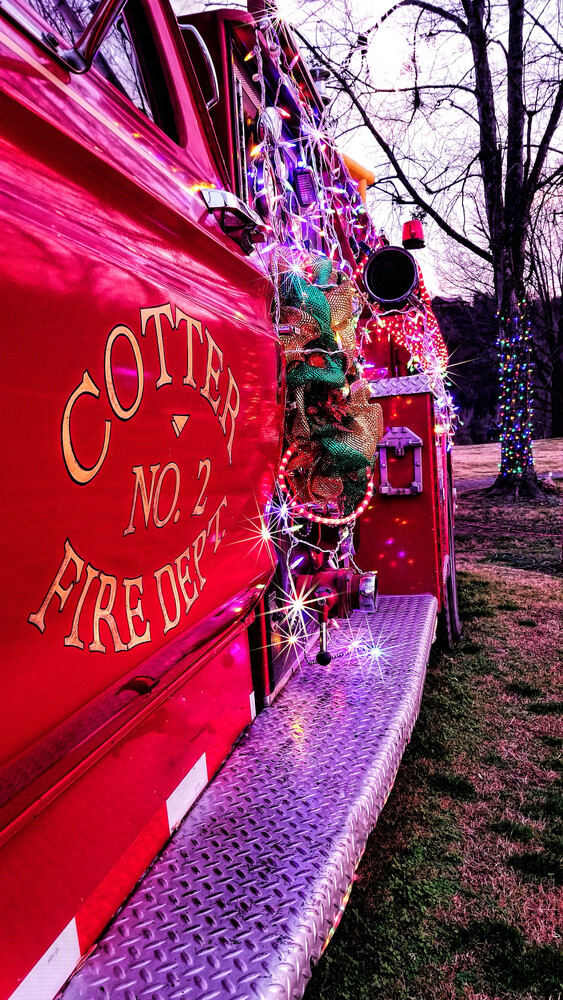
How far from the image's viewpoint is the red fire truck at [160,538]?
0.72 meters

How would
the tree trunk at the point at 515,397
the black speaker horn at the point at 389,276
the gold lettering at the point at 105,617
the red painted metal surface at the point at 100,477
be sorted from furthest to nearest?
1. the tree trunk at the point at 515,397
2. the black speaker horn at the point at 389,276
3. the gold lettering at the point at 105,617
4. the red painted metal surface at the point at 100,477

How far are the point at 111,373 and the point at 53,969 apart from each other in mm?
847

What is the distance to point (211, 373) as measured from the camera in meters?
1.18

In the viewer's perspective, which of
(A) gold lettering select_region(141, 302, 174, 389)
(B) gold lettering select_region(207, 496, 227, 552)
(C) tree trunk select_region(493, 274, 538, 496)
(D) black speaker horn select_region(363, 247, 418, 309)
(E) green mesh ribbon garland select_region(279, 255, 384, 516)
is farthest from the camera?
(C) tree trunk select_region(493, 274, 538, 496)

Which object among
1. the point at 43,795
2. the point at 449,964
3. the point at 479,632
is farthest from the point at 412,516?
the point at 43,795

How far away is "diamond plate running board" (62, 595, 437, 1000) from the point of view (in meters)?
1.04

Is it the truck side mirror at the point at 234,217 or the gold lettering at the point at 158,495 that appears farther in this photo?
the truck side mirror at the point at 234,217

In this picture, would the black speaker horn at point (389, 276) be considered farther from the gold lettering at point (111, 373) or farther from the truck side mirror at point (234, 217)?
the gold lettering at point (111, 373)

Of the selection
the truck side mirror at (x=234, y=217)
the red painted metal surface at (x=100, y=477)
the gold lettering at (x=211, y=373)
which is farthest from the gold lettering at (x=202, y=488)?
the truck side mirror at (x=234, y=217)

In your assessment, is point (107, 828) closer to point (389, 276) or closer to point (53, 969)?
point (53, 969)

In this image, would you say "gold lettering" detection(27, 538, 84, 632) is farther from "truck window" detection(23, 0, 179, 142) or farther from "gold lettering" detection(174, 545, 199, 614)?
"truck window" detection(23, 0, 179, 142)

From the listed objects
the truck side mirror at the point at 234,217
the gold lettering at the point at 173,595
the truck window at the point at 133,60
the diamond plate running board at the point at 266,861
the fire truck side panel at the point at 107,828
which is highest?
the truck window at the point at 133,60

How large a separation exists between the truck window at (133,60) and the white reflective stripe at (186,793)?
4.65ft

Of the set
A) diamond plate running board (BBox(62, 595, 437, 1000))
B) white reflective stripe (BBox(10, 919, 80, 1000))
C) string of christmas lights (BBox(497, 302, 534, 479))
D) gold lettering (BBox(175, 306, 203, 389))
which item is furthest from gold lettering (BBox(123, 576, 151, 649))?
string of christmas lights (BBox(497, 302, 534, 479))
